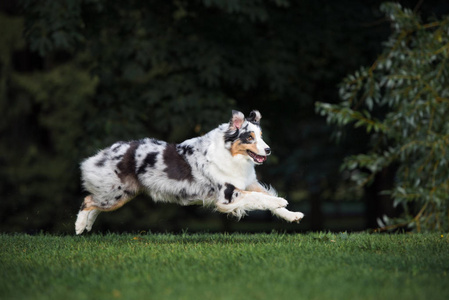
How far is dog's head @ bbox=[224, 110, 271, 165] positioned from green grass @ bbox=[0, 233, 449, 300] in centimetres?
100

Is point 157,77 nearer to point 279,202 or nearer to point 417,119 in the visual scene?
point 417,119

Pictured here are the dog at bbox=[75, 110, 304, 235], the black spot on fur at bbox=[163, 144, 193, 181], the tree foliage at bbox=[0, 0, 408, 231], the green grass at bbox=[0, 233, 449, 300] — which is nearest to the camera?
the green grass at bbox=[0, 233, 449, 300]

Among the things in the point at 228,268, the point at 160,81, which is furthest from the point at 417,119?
the point at 228,268

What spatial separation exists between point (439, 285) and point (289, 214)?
8.34ft

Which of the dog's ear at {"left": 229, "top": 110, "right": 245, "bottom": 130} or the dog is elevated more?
the dog's ear at {"left": 229, "top": 110, "right": 245, "bottom": 130}

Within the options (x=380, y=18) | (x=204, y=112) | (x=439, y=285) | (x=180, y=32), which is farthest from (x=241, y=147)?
(x=380, y=18)

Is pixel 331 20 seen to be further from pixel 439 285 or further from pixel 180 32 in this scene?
pixel 439 285

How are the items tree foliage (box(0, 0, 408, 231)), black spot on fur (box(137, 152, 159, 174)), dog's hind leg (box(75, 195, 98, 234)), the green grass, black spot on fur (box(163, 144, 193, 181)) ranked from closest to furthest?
the green grass → black spot on fur (box(163, 144, 193, 181)) → black spot on fur (box(137, 152, 159, 174)) → dog's hind leg (box(75, 195, 98, 234)) → tree foliage (box(0, 0, 408, 231))

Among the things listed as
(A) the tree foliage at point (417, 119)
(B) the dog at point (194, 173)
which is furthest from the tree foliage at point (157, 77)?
(A) the tree foliage at point (417, 119)

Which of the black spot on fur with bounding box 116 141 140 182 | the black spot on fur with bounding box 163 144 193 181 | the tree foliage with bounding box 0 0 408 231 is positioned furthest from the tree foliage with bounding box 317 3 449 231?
the black spot on fur with bounding box 116 141 140 182

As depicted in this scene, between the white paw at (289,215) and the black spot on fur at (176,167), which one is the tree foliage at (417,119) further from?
the black spot on fur at (176,167)

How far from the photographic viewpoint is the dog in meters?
7.45

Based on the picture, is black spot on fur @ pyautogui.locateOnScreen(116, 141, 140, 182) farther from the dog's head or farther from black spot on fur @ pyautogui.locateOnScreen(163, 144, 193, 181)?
the dog's head

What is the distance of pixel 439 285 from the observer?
5.02 metres
